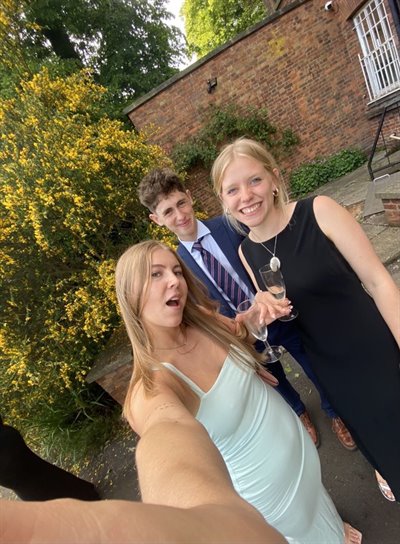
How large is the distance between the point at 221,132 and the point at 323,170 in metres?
2.96

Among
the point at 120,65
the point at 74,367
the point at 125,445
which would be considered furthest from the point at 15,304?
the point at 120,65

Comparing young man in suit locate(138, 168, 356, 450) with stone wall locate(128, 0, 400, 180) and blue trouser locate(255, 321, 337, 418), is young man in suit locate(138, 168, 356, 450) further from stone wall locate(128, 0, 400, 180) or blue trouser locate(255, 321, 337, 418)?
stone wall locate(128, 0, 400, 180)

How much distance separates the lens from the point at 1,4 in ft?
18.2

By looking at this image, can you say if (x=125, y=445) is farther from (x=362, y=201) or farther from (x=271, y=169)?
(x=362, y=201)

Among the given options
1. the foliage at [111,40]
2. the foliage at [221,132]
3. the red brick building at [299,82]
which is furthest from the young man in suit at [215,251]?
the foliage at [111,40]

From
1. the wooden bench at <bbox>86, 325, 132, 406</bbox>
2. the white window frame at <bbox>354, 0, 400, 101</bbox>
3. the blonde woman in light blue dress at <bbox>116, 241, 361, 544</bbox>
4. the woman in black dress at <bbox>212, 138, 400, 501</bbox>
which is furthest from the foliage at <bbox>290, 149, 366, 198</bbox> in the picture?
the blonde woman in light blue dress at <bbox>116, 241, 361, 544</bbox>

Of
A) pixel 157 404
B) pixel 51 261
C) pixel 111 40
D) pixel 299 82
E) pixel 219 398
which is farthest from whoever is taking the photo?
pixel 111 40

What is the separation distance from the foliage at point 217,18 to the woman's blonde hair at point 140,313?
21.1 metres

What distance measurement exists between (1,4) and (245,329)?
6.95 meters

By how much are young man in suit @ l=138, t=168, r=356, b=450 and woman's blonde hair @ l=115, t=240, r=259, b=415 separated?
66cm

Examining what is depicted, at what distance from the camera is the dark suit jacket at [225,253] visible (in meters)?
2.37

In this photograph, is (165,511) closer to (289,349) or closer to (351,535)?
(351,535)

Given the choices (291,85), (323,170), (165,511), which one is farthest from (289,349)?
(291,85)

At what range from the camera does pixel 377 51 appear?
787cm
